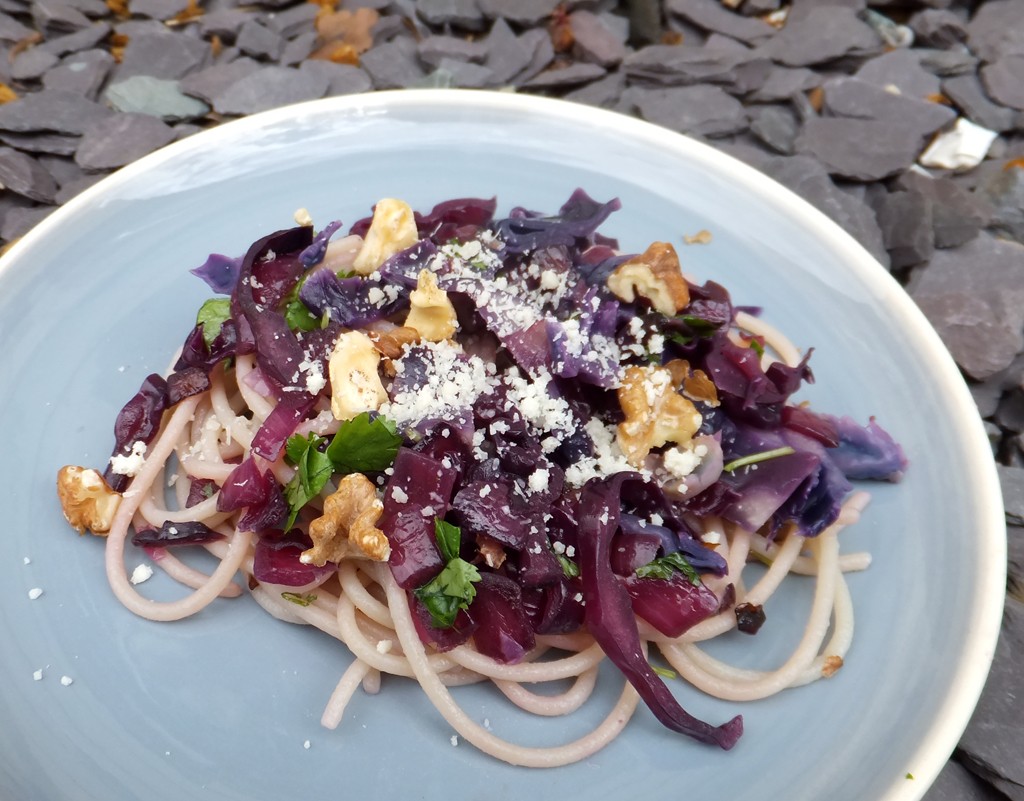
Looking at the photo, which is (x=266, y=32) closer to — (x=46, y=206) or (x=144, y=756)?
(x=46, y=206)

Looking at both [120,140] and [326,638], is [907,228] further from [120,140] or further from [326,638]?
[120,140]

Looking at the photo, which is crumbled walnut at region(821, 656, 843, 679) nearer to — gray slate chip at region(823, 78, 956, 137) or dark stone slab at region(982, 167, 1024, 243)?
dark stone slab at region(982, 167, 1024, 243)

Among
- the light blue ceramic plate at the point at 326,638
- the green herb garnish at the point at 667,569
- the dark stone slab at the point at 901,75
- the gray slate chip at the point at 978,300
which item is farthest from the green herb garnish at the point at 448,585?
the dark stone slab at the point at 901,75

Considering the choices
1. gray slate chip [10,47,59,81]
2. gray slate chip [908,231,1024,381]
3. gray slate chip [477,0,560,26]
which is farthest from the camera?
gray slate chip [477,0,560,26]

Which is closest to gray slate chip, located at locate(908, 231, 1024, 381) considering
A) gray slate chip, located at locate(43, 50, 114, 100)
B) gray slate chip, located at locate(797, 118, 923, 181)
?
gray slate chip, located at locate(797, 118, 923, 181)

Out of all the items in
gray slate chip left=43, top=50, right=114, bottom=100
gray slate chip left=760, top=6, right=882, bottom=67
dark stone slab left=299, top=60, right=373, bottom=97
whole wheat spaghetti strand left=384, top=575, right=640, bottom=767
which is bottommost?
whole wheat spaghetti strand left=384, top=575, right=640, bottom=767

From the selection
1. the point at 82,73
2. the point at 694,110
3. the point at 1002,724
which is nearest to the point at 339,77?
the point at 82,73

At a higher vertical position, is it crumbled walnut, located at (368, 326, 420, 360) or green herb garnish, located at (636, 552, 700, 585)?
crumbled walnut, located at (368, 326, 420, 360)
